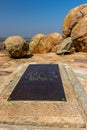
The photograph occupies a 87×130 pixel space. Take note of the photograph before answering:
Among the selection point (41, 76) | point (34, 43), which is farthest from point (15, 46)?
point (34, 43)

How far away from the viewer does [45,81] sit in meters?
4.29

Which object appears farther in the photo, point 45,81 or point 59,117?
point 45,81

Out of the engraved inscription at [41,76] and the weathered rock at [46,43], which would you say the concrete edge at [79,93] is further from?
the weathered rock at [46,43]

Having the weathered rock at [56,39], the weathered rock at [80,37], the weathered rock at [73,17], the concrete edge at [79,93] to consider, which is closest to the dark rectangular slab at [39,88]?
the concrete edge at [79,93]

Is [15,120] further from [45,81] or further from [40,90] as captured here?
[45,81]

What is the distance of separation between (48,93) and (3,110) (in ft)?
2.99

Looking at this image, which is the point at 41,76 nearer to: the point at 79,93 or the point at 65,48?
the point at 79,93

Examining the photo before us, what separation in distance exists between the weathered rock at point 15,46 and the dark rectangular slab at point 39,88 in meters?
3.74

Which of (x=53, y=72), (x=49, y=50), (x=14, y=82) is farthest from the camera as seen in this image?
(x=49, y=50)

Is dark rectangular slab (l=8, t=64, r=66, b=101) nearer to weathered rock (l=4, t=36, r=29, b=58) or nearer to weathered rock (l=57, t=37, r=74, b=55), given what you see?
weathered rock (l=4, t=36, r=29, b=58)

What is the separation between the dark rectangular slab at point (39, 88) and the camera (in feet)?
11.1

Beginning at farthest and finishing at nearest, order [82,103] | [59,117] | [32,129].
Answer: [82,103]
[59,117]
[32,129]

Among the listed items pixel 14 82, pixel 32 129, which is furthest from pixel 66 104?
pixel 14 82

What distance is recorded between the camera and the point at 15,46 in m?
8.52
